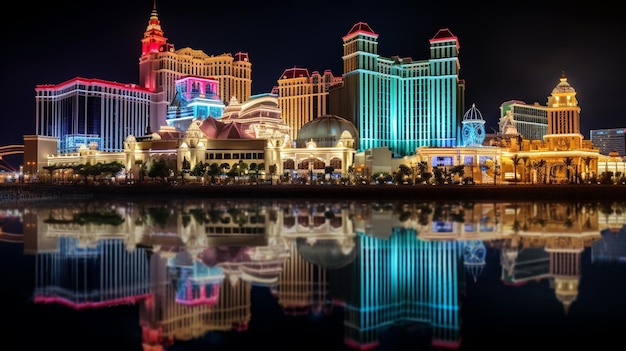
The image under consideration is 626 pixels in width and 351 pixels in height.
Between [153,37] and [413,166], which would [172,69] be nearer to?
[153,37]

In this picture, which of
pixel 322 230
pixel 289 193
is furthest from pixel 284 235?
pixel 289 193

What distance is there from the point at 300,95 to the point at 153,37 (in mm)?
40816

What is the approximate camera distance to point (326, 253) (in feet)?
53.5

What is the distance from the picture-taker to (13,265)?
15.0 metres

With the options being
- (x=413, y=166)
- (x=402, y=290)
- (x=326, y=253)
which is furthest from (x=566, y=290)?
(x=413, y=166)

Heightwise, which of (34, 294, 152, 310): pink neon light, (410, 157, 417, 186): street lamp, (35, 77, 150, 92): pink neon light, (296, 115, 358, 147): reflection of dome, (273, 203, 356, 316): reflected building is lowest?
(34, 294, 152, 310): pink neon light

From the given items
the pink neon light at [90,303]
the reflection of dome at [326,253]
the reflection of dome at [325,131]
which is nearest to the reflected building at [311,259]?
the reflection of dome at [326,253]

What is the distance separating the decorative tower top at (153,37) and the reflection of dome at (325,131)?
2129 inches

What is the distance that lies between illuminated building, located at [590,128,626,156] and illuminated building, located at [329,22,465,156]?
8887cm

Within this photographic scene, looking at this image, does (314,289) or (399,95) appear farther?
(399,95)

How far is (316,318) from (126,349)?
3.40 metres

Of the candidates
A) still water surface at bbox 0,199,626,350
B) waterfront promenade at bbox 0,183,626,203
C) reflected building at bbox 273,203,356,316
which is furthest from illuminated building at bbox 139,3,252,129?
still water surface at bbox 0,199,626,350

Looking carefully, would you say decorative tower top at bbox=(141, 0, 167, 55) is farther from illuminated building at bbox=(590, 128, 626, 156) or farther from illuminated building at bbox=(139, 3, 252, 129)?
illuminated building at bbox=(590, 128, 626, 156)

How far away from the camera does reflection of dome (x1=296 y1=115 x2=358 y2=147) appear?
73.8 metres
